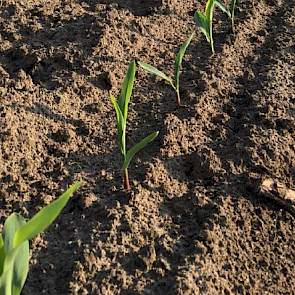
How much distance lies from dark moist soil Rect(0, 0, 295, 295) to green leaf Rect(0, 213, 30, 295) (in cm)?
21

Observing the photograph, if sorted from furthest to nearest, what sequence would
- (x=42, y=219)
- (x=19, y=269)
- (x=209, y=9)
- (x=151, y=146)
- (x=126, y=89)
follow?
(x=209, y=9) < (x=151, y=146) < (x=126, y=89) < (x=19, y=269) < (x=42, y=219)

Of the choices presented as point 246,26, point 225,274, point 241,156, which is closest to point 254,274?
point 225,274


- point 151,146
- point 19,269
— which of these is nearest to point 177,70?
point 151,146

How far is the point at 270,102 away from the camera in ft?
6.67

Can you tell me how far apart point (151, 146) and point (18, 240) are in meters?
0.84

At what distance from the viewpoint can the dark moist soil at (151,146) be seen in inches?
57.0

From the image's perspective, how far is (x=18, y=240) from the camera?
1.06 m

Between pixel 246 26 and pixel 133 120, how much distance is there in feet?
2.77

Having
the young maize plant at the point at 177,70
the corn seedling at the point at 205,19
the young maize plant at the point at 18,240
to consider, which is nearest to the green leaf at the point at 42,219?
the young maize plant at the point at 18,240

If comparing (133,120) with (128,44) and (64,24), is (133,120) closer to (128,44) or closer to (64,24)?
(128,44)

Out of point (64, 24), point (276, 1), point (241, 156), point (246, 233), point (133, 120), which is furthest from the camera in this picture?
point (276, 1)

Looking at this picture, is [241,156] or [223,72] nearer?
[241,156]

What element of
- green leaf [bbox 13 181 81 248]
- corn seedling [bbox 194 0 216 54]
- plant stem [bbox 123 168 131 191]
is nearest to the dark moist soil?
plant stem [bbox 123 168 131 191]

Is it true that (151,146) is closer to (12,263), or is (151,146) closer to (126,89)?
(126,89)
